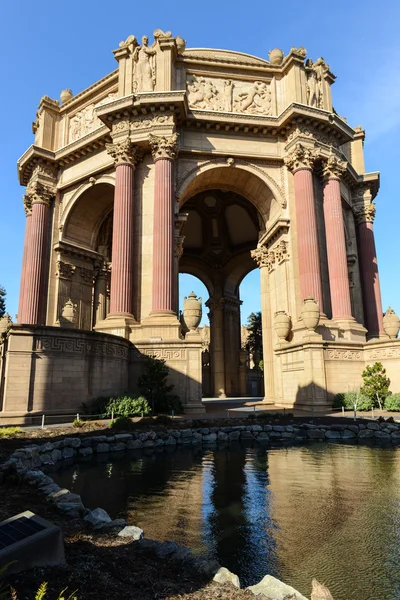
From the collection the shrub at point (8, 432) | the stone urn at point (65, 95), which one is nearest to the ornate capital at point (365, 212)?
the stone urn at point (65, 95)

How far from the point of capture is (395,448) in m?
12.5

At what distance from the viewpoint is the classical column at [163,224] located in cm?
2264

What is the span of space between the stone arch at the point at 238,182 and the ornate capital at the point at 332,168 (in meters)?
3.24

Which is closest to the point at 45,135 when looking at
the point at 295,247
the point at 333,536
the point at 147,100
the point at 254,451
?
the point at 147,100

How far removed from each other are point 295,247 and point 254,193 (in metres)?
6.21

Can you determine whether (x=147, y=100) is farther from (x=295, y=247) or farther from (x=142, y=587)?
(x=142, y=587)

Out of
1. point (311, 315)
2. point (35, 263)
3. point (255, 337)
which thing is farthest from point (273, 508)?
point (255, 337)

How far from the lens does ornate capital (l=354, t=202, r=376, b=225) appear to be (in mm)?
32625

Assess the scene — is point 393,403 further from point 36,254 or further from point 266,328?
point 36,254

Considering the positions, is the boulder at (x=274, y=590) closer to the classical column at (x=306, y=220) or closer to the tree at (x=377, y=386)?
the tree at (x=377, y=386)

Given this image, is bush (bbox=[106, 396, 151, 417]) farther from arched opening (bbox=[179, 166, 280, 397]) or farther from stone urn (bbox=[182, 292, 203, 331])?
arched opening (bbox=[179, 166, 280, 397])

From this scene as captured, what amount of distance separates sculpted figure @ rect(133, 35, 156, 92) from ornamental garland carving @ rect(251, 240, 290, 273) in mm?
13401

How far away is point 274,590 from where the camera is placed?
10.9 feet

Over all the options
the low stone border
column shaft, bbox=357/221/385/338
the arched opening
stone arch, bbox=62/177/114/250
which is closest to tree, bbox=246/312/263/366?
the arched opening
